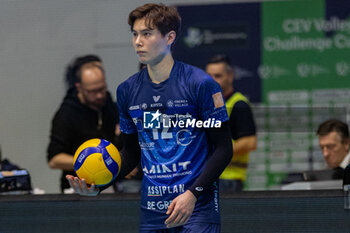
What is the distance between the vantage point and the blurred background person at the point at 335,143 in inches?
273

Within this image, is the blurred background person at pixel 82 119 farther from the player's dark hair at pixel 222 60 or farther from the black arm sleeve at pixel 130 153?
the black arm sleeve at pixel 130 153

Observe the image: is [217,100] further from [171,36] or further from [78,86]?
[78,86]

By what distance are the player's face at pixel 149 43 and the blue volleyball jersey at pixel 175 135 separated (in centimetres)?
12

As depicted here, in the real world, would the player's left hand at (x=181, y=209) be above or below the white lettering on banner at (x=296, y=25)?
below

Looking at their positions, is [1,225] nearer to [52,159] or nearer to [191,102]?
[52,159]

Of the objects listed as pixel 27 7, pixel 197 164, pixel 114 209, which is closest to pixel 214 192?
pixel 197 164

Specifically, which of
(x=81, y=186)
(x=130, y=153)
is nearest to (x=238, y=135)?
(x=130, y=153)

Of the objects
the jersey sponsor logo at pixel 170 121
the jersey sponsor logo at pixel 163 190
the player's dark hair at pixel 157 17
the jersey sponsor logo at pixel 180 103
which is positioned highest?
the player's dark hair at pixel 157 17

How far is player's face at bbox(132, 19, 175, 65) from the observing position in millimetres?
4215

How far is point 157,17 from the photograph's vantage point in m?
4.22

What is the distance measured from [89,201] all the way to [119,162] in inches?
64.6

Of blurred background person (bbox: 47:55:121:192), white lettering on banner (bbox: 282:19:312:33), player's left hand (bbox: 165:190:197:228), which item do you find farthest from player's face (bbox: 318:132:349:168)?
player's left hand (bbox: 165:190:197:228)

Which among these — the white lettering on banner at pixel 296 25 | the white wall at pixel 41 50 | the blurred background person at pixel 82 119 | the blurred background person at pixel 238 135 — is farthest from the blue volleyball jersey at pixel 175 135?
the white lettering on banner at pixel 296 25

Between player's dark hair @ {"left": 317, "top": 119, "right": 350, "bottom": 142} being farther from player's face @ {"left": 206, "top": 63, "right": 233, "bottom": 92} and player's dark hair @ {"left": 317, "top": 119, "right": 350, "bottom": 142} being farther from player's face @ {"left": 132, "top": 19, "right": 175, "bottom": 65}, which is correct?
player's face @ {"left": 132, "top": 19, "right": 175, "bottom": 65}
